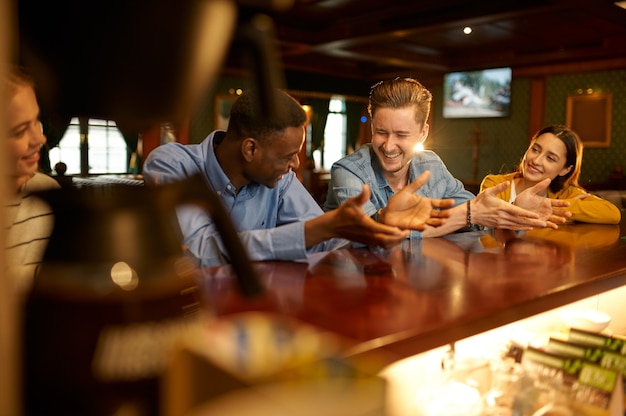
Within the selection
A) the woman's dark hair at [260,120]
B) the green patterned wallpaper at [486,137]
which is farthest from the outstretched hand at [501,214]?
the green patterned wallpaper at [486,137]

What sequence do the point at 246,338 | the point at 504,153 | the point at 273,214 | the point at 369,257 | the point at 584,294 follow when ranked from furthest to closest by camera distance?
the point at 504,153, the point at 273,214, the point at 369,257, the point at 584,294, the point at 246,338

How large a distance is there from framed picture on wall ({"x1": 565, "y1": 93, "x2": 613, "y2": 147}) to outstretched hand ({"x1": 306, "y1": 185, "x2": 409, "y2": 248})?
9.03 m

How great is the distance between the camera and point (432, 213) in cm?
163

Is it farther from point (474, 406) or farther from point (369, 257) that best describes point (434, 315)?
point (369, 257)

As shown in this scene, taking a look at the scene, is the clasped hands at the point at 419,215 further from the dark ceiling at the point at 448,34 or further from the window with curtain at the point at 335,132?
the window with curtain at the point at 335,132

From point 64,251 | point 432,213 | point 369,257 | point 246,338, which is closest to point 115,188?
point 64,251

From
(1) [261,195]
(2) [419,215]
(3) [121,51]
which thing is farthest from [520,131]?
(3) [121,51]

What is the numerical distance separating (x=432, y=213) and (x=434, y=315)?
2.37 ft

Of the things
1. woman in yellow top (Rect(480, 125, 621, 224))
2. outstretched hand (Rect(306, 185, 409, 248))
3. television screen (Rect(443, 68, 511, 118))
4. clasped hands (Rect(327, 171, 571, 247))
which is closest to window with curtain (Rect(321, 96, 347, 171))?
television screen (Rect(443, 68, 511, 118))

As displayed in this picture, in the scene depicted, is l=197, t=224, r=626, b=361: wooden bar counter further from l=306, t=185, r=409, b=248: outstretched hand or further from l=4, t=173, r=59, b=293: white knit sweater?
l=4, t=173, r=59, b=293: white knit sweater

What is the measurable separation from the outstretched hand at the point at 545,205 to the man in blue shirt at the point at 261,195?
716mm

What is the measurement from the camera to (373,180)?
2398 millimetres

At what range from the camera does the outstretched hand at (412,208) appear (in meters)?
1.61

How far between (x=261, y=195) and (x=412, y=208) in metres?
0.65
